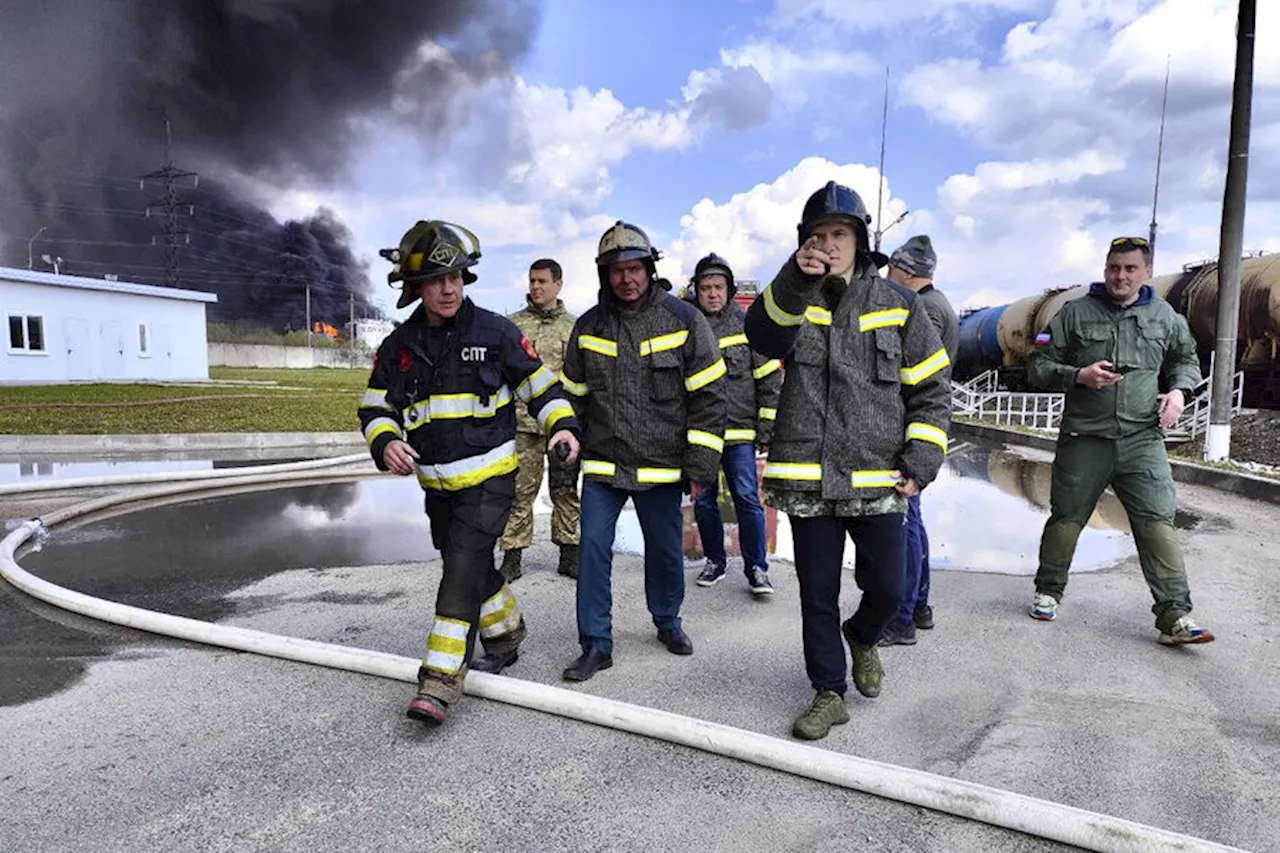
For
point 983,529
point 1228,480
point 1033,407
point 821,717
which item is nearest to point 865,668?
point 821,717

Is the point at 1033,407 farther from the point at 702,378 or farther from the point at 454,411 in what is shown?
the point at 454,411

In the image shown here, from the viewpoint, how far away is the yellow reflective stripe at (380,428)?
122 inches

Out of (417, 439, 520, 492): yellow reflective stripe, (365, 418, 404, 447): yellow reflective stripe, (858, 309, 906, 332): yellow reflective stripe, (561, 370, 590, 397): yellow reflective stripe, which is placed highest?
(858, 309, 906, 332): yellow reflective stripe

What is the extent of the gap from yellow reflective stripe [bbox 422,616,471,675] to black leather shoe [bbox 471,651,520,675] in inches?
17.0

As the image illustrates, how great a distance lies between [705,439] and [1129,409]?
2179 millimetres

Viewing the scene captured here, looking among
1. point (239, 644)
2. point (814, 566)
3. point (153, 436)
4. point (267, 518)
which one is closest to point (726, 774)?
point (814, 566)

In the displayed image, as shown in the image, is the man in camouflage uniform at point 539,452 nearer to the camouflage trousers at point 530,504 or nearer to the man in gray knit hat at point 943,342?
the camouflage trousers at point 530,504

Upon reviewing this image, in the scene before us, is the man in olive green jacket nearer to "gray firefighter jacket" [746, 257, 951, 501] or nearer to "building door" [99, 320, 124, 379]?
"gray firefighter jacket" [746, 257, 951, 501]

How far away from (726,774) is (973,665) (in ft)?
5.17

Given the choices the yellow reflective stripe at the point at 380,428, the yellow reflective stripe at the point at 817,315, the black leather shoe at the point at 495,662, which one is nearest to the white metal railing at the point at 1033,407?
the yellow reflective stripe at the point at 817,315

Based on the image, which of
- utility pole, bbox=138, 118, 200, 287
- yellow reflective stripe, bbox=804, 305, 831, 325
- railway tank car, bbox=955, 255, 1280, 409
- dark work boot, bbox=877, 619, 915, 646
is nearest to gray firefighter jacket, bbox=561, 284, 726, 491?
yellow reflective stripe, bbox=804, 305, 831, 325

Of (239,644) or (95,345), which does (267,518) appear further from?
(95,345)

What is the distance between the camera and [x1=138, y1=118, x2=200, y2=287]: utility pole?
76.3m

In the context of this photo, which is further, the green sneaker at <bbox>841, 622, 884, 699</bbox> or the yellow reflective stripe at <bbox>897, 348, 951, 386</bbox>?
the green sneaker at <bbox>841, 622, 884, 699</bbox>
